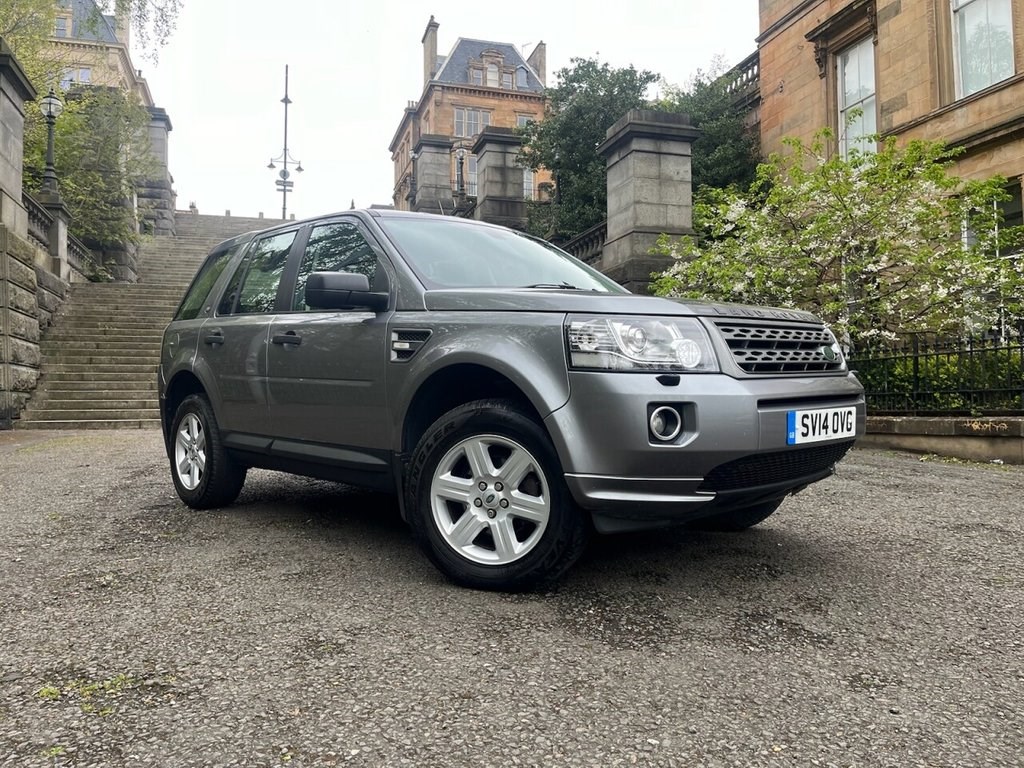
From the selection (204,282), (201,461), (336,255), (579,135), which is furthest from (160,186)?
(336,255)

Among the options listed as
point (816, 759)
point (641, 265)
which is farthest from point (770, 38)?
point (816, 759)

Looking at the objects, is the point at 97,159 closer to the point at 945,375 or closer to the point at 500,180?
the point at 500,180

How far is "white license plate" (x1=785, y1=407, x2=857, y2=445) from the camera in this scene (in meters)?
3.01

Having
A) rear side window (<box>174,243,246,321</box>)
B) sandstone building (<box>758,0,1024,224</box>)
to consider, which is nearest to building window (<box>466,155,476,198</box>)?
sandstone building (<box>758,0,1024,224</box>)

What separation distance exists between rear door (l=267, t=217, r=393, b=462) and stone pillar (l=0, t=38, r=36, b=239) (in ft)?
33.8

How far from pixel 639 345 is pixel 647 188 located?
32.1 feet

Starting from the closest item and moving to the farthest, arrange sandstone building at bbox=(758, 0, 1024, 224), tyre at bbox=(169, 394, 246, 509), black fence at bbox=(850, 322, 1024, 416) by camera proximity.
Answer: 1. tyre at bbox=(169, 394, 246, 509)
2. black fence at bbox=(850, 322, 1024, 416)
3. sandstone building at bbox=(758, 0, 1024, 224)

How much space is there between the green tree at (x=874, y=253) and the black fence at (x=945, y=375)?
382 millimetres

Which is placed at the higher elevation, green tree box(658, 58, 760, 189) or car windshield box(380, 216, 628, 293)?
green tree box(658, 58, 760, 189)

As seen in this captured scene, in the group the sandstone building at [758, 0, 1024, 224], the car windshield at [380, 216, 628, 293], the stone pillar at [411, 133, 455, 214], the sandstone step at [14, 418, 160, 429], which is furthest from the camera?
the stone pillar at [411, 133, 455, 214]

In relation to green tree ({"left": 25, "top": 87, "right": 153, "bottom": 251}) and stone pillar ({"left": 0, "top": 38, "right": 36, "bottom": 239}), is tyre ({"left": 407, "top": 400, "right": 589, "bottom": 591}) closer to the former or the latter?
stone pillar ({"left": 0, "top": 38, "right": 36, "bottom": 239})

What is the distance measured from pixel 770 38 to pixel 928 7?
19.0ft

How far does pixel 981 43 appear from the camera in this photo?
14.7 m

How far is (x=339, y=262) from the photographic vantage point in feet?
13.6
